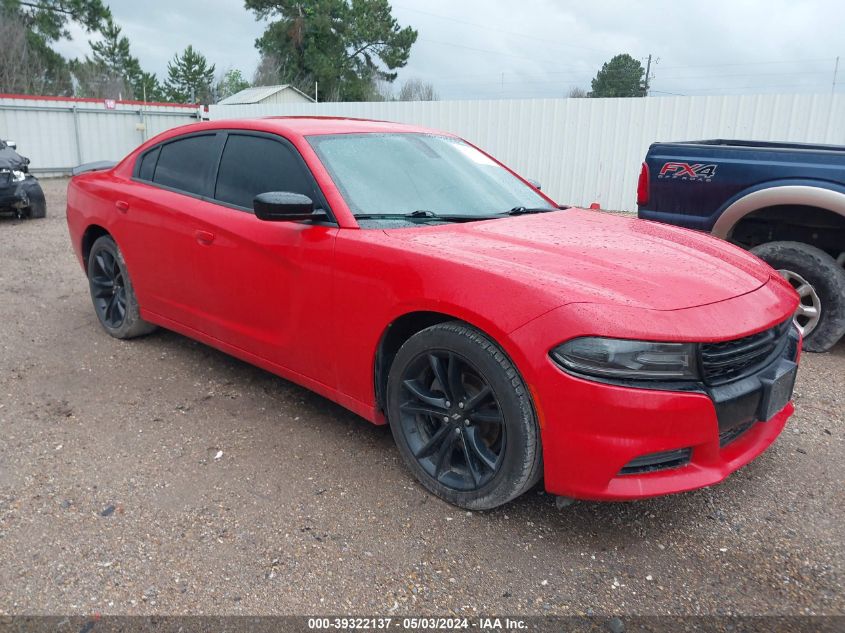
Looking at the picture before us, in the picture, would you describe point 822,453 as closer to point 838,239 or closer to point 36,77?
point 838,239

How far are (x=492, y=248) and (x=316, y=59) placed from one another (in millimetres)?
39609

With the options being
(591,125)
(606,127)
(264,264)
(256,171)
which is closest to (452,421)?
(264,264)

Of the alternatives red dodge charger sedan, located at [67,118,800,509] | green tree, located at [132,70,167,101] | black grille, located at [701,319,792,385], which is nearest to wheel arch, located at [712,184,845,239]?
red dodge charger sedan, located at [67,118,800,509]

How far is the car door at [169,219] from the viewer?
403 cm

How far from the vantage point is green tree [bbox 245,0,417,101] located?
38656mm

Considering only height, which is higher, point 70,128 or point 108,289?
point 70,128

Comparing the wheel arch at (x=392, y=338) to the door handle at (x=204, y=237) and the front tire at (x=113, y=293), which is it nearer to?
the door handle at (x=204, y=237)

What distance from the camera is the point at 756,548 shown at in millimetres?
2707

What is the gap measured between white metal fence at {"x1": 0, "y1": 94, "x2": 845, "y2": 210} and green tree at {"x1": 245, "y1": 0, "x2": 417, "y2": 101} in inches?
865

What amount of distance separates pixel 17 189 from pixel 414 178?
9.93 meters

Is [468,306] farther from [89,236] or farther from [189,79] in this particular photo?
[189,79]

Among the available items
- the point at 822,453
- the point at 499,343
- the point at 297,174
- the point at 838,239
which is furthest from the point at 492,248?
the point at 838,239

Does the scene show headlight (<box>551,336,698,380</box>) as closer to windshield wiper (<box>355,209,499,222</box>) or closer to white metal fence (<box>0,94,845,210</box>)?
windshield wiper (<box>355,209,499,222</box>)

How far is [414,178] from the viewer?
358 centimetres
